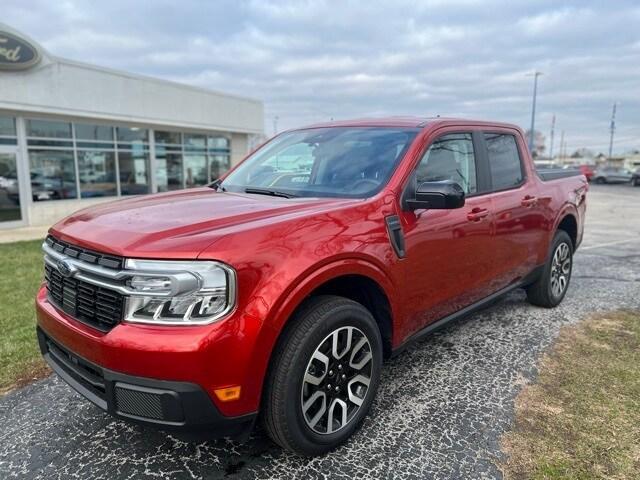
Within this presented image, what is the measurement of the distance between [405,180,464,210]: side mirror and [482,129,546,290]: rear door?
1133 millimetres

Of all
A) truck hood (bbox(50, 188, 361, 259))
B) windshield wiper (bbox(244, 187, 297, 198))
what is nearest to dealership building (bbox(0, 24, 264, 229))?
windshield wiper (bbox(244, 187, 297, 198))

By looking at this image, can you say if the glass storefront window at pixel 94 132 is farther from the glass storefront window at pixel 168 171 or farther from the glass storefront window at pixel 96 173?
the glass storefront window at pixel 168 171

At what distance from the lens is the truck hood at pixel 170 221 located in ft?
6.98

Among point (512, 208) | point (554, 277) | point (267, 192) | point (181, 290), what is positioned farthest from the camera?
point (554, 277)

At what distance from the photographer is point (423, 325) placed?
10.9ft

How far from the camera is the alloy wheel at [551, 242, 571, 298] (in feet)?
16.6

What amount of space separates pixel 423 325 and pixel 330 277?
1.15m

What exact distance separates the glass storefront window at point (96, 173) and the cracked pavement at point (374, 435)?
1330cm

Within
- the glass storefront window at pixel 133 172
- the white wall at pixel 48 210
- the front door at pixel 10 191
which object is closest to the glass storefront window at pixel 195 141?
the glass storefront window at pixel 133 172

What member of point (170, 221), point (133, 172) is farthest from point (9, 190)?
point (170, 221)

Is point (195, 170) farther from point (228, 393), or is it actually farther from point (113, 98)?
point (228, 393)

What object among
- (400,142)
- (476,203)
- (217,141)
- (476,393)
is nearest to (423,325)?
(476,393)

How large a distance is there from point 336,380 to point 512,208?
2.38 metres

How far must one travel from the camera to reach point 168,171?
1848 cm
